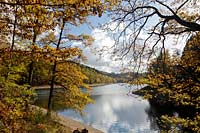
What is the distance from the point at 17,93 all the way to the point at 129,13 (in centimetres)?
423

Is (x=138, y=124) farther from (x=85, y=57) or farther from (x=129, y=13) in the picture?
(x=129, y=13)

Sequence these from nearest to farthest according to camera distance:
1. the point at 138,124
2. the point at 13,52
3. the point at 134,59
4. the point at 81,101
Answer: the point at 13,52 < the point at 134,59 < the point at 81,101 < the point at 138,124

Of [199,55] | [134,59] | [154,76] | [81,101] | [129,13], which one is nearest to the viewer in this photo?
[129,13]

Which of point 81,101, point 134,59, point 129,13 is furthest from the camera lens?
point 81,101

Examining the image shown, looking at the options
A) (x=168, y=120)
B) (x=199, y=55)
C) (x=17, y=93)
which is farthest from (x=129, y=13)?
(x=168, y=120)

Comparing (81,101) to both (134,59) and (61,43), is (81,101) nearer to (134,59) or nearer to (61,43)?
(61,43)

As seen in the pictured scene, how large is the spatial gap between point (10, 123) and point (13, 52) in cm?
145

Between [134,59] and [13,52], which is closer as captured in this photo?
[13,52]

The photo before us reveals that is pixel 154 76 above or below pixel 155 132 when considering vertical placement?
above

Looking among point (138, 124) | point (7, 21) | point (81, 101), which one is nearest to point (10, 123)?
point (7, 21)

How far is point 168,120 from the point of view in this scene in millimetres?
11211

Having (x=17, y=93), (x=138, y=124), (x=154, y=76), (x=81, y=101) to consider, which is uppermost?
(x=154, y=76)

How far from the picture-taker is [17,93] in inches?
370

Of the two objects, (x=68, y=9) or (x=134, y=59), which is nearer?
(x=68, y=9)
